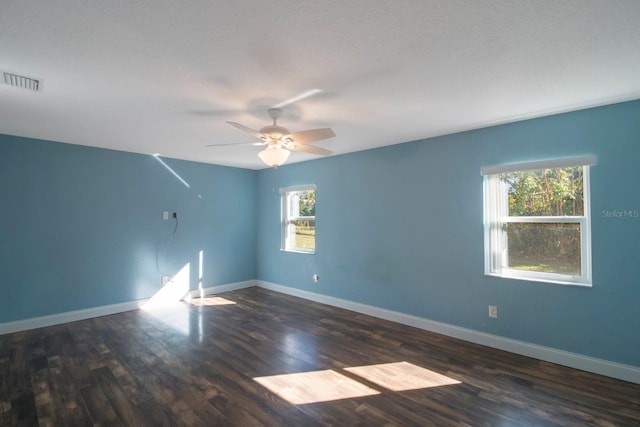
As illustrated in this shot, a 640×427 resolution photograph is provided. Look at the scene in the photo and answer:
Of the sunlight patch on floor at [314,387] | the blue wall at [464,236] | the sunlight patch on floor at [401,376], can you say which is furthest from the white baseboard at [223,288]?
the sunlight patch on floor at [401,376]

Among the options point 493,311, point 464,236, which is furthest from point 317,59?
point 493,311

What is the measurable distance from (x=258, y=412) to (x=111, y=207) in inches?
147

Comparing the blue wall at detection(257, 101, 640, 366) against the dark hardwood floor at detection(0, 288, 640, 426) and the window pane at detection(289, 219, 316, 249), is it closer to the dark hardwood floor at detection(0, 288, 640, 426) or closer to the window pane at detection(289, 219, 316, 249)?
the window pane at detection(289, 219, 316, 249)

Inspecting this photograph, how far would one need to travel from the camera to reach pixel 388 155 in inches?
162

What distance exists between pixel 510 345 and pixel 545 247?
105cm

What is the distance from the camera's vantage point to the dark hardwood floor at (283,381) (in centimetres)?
210

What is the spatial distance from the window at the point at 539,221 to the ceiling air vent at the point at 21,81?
13.2 feet

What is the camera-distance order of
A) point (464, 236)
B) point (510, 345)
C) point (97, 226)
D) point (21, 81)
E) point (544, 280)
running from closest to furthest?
point (21, 81), point (544, 280), point (510, 345), point (464, 236), point (97, 226)

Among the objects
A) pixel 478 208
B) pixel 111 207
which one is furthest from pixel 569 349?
pixel 111 207

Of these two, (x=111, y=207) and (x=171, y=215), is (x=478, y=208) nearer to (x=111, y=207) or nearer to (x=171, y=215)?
(x=171, y=215)

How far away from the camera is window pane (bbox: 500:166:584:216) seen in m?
2.84

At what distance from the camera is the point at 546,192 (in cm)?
299

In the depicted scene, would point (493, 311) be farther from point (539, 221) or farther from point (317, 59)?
point (317, 59)

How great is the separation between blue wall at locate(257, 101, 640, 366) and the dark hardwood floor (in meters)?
0.38
